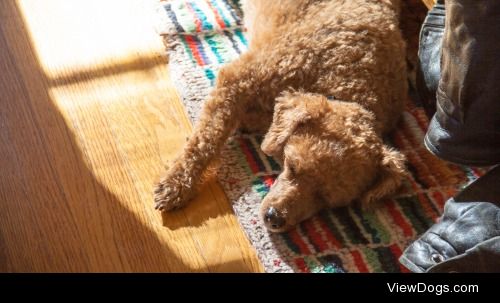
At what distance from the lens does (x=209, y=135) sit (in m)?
2.20

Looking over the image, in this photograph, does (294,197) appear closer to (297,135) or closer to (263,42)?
(297,135)

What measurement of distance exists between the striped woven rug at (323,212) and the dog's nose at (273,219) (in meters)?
0.06

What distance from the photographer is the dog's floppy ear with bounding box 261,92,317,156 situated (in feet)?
6.67

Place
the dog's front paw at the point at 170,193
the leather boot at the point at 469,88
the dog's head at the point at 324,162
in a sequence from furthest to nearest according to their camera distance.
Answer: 1. the dog's front paw at the point at 170,193
2. the dog's head at the point at 324,162
3. the leather boot at the point at 469,88

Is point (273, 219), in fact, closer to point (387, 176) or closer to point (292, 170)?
point (292, 170)

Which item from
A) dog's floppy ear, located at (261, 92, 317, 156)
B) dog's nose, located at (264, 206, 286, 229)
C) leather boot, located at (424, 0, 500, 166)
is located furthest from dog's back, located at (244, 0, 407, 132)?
dog's nose, located at (264, 206, 286, 229)

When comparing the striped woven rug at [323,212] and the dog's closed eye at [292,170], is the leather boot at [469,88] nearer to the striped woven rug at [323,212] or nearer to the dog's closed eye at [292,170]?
the striped woven rug at [323,212]

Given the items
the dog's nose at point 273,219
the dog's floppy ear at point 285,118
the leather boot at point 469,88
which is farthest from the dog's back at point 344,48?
the dog's nose at point 273,219

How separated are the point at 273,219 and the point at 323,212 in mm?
204

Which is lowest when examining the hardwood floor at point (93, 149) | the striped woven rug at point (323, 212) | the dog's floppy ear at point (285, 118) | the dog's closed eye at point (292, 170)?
the hardwood floor at point (93, 149)

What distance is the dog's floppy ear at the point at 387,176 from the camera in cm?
201

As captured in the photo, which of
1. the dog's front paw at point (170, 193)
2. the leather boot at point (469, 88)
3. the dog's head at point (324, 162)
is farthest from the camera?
the dog's front paw at point (170, 193)

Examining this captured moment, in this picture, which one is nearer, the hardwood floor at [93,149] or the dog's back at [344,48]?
the hardwood floor at [93,149]

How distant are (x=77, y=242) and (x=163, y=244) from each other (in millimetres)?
224
